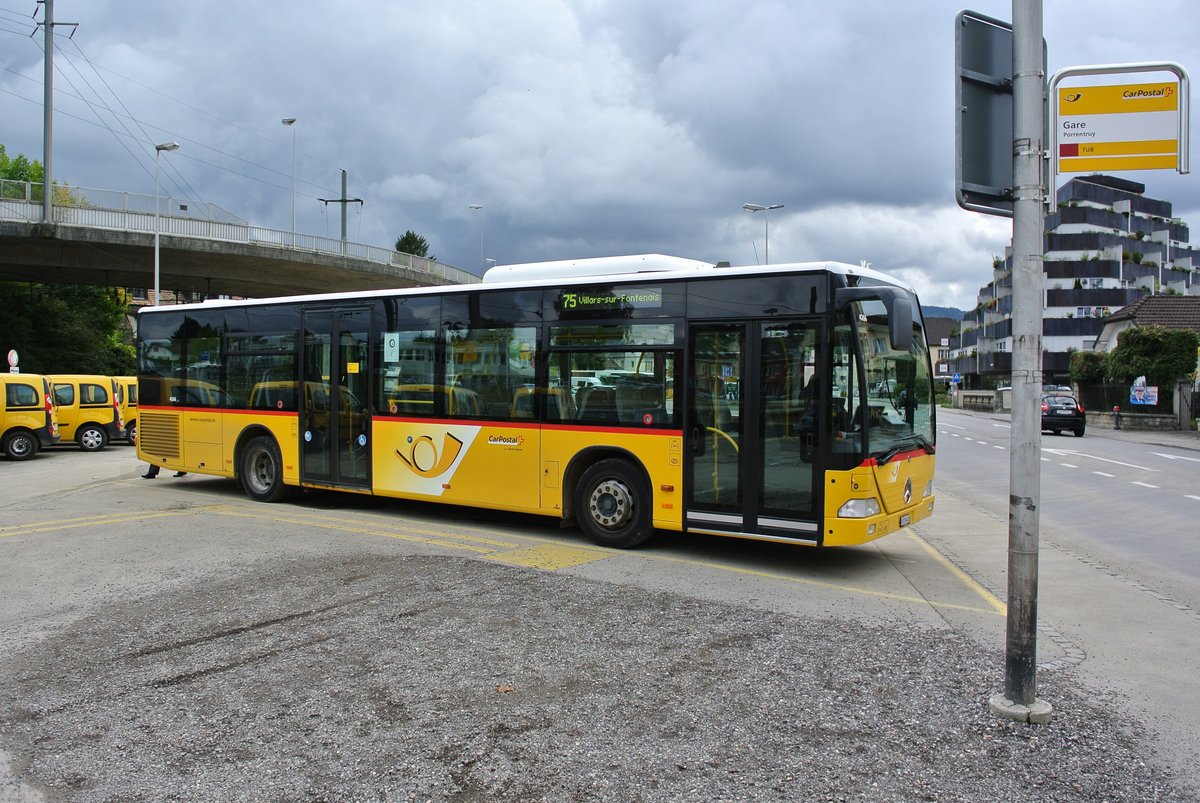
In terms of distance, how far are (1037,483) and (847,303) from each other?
3.72 meters

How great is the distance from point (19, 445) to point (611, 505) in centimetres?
1955

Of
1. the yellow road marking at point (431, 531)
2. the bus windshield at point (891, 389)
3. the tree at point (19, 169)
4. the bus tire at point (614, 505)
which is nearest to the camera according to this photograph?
the bus windshield at point (891, 389)

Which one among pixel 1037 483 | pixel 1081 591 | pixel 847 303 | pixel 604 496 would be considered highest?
pixel 847 303

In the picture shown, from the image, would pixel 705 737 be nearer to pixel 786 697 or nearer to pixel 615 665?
pixel 786 697

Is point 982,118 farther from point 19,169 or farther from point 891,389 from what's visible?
point 19,169

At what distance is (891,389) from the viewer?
859cm

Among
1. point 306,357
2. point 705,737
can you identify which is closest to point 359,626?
point 705,737

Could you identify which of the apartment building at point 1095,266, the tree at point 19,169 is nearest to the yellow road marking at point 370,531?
the tree at point 19,169

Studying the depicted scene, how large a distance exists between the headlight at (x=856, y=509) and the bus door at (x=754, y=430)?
24 centimetres

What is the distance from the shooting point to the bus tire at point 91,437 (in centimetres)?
2497

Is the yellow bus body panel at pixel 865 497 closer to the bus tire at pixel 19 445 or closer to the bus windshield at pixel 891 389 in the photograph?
the bus windshield at pixel 891 389

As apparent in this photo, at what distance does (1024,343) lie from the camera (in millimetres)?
4551

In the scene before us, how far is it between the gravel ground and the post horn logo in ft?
13.7

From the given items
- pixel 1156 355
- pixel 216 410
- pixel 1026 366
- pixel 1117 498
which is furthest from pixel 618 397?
pixel 1156 355
